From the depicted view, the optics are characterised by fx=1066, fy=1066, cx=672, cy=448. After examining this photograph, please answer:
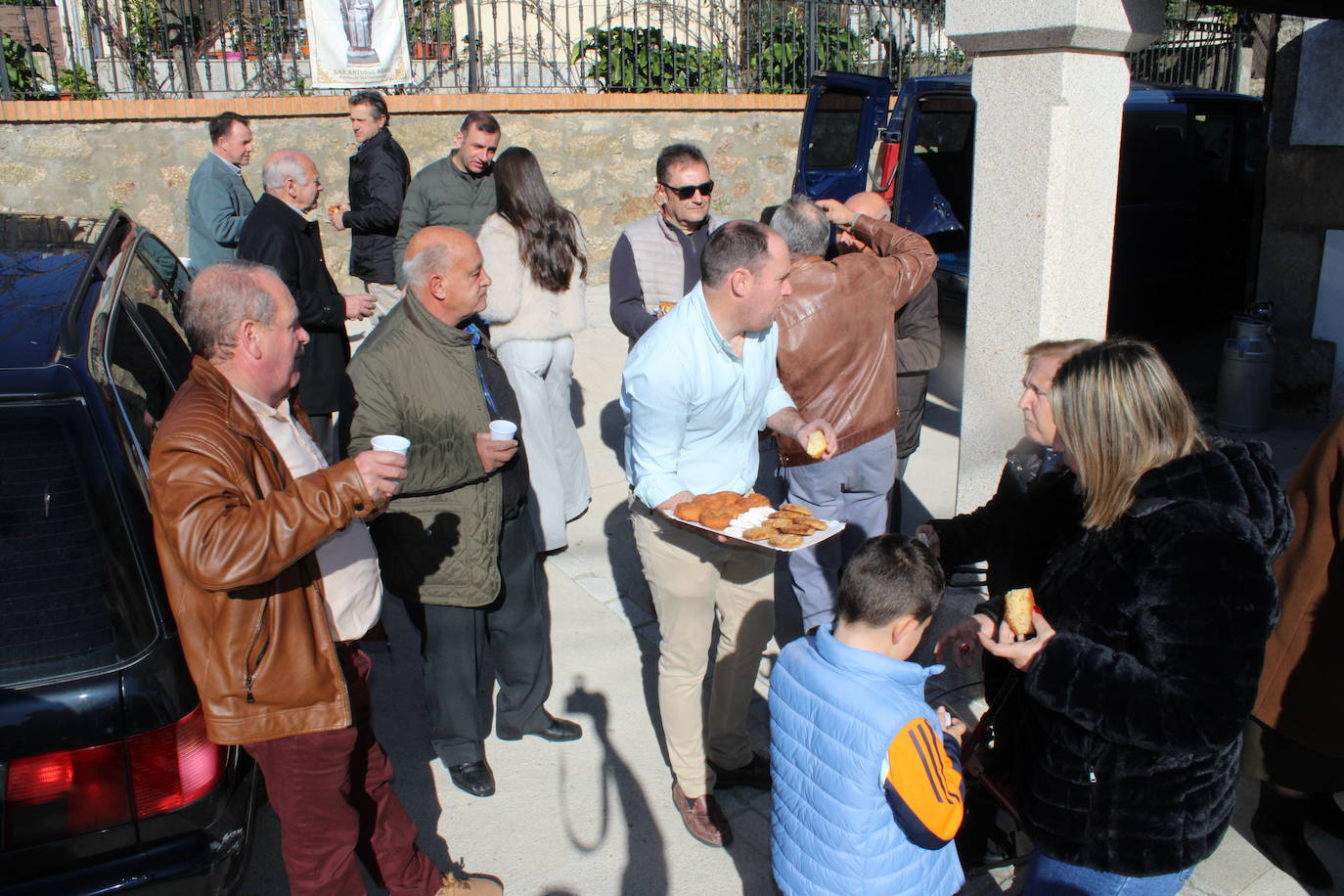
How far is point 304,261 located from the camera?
5293 mm

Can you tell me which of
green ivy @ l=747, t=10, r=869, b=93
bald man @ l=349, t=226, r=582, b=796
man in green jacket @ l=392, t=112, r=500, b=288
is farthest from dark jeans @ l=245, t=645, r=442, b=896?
green ivy @ l=747, t=10, r=869, b=93

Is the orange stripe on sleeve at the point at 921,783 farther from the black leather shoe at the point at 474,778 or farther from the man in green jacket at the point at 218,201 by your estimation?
the man in green jacket at the point at 218,201

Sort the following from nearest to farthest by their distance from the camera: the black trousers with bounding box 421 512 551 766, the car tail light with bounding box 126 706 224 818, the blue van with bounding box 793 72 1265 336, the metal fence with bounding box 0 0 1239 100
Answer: the car tail light with bounding box 126 706 224 818, the black trousers with bounding box 421 512 551 766, the blue van with bounding box 793 72 1265 336, the metal fence with bounding box 0 0 1239 100

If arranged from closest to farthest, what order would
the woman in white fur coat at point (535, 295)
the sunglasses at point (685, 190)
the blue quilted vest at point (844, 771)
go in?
the blue quilted vest at point (844, 771), the woman in white fur coat at point (535, 295), the sunglasses at point (685, 190)

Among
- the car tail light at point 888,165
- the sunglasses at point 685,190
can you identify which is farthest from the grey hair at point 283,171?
the car tail light at point 888,165

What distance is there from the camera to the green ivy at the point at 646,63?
11.0m

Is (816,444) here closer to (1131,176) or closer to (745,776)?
(745,776)

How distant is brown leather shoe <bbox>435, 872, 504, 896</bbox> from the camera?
10.1 ft

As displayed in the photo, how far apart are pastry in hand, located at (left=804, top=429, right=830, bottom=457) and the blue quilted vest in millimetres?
1117

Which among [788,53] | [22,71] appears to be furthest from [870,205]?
[22,71]

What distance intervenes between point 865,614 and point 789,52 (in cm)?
1080

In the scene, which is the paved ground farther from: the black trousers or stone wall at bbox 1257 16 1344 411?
stone wall at bbox 1257 16 1344 411

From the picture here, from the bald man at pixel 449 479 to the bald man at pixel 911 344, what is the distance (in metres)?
1.84

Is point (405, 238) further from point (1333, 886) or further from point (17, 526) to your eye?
point (1333, 886)
